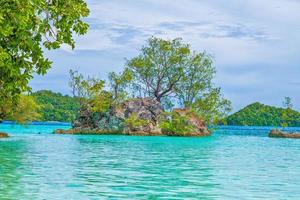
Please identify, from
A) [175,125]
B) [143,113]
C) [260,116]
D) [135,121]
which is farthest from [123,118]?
[260,116]

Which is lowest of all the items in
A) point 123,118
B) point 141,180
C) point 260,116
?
point 141,180

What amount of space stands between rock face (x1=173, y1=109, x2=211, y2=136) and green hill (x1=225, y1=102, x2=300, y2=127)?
64.0 metres

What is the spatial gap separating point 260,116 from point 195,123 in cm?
7217

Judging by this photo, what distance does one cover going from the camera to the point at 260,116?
143375 millimetres

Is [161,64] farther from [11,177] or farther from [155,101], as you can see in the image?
[11,177]

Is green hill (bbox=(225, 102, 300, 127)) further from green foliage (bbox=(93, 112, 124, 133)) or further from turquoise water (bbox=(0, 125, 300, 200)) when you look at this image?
turquoise water (bbox=(0, 125, 300, 200))

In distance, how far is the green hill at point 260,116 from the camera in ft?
458

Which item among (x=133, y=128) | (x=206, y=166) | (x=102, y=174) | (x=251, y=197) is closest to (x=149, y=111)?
(x=133, y=128)

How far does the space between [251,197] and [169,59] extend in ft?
208

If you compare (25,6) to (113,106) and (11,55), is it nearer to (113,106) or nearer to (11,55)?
(11,55)

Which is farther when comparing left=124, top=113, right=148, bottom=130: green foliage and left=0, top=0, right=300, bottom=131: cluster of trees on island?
left=124, top=113, right=148, bottom=130: green foliage

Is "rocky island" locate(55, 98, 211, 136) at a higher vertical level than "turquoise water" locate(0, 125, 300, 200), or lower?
higher

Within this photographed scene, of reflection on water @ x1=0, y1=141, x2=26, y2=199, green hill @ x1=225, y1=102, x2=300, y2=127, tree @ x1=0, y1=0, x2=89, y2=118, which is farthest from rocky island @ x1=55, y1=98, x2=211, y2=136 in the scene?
green hill @ x1=225, y1=102, x2=300, y2=127

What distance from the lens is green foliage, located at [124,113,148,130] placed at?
72875mm
